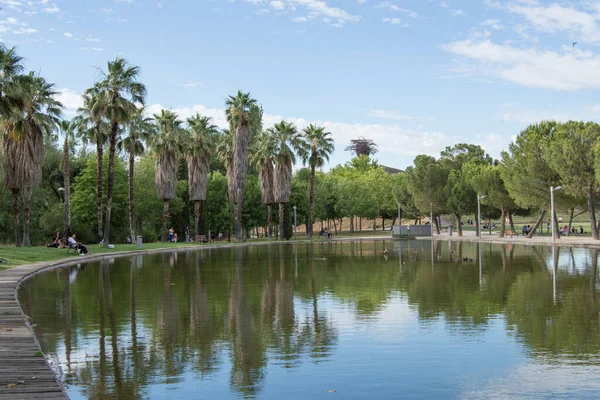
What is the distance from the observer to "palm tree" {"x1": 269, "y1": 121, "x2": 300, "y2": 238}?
7756 cm

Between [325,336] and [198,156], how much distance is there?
193 ft

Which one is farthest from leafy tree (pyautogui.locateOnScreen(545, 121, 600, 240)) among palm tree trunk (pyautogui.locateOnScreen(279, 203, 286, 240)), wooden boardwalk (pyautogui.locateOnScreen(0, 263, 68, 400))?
wooden boardwalk (pyautogui.locateOnScreen(0, 263, 68, 400))

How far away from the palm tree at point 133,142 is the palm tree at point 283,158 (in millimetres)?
18502

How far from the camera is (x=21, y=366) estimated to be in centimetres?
1010

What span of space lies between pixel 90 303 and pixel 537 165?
4871 cm

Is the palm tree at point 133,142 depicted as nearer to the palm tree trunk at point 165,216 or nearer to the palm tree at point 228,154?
the palm tree trunk at point 165,216

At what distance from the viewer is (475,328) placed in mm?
14023

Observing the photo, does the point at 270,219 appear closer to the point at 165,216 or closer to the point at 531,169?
the point at 165,216

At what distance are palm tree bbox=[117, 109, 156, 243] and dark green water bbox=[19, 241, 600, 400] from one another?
35473 millimetres

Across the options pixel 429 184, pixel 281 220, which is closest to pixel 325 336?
pixel 281 220

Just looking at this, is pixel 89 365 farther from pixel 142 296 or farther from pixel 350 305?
pixel 142 296

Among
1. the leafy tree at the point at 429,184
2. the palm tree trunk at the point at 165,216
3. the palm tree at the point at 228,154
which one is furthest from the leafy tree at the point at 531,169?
the palm tree trunk at the point at 165,216

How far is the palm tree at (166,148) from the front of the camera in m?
66.2

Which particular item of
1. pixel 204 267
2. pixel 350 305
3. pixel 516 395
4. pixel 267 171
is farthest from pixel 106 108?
pixel 516 395
